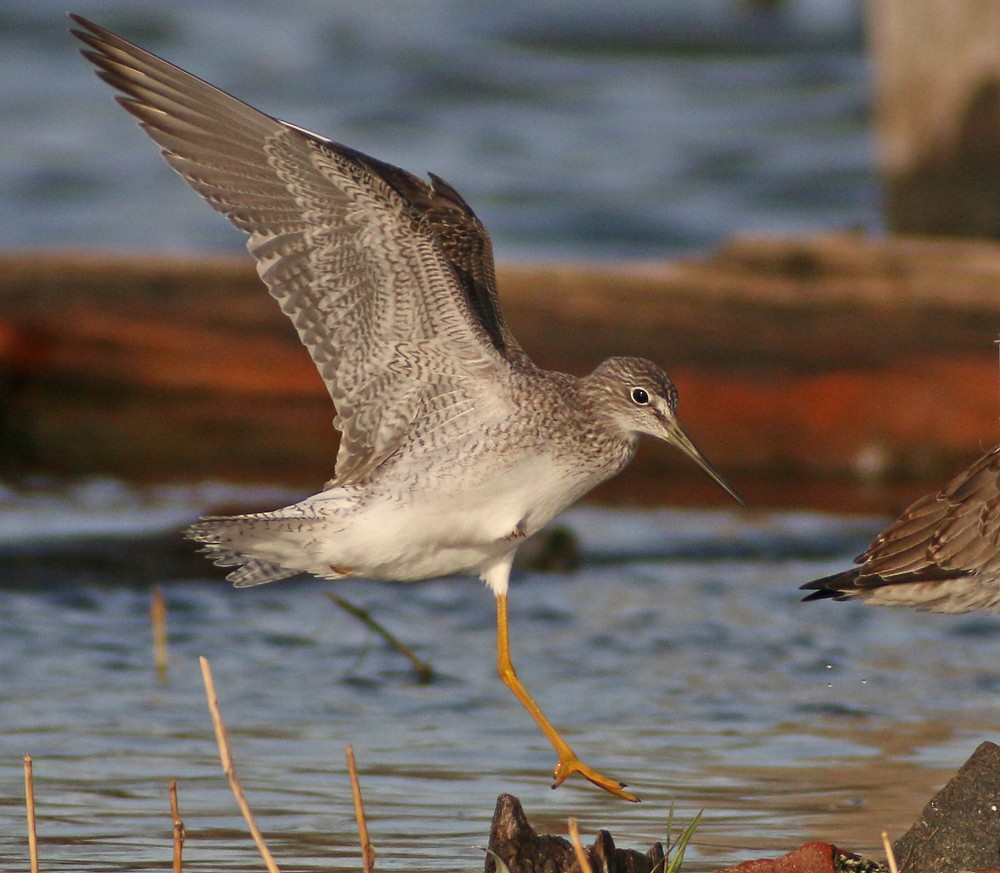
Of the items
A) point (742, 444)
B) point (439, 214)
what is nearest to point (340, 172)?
point (439, 214)

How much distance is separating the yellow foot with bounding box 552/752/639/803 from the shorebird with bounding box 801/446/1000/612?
1.05 meters

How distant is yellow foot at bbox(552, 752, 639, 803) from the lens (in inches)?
226

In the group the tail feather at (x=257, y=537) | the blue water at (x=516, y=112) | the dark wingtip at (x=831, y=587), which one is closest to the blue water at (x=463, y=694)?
the dark wingtip at (x=831, y=587)

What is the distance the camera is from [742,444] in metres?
10.2

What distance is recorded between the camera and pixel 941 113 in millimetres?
11328

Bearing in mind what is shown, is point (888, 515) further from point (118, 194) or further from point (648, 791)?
point (118, 194)

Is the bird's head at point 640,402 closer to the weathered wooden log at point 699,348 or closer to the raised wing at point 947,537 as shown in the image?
the raised wing at point 947,537

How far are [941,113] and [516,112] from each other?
44.8 ft

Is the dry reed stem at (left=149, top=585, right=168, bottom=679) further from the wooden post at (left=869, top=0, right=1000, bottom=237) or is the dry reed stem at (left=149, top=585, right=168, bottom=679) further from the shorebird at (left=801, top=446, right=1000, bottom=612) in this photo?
the wooden post at (left=869, top=0, right=1000, bottom=237)

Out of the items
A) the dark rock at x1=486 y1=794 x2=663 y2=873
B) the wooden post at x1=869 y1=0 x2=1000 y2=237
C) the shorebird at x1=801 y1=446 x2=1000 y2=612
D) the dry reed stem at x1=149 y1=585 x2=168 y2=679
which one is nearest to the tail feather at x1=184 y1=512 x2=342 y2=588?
the dry reed stem at x1=149 y1=585 x2=168 y2=679

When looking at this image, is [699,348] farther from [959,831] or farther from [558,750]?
[959,831]

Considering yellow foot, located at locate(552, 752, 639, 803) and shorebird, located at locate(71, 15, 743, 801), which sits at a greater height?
shorebird, located at locate(71, 15, 743, 801)

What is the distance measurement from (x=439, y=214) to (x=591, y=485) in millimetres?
1176

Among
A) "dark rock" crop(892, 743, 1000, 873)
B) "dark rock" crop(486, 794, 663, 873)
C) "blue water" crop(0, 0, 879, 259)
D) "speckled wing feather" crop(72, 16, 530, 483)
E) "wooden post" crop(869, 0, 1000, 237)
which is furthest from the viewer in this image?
"blue water" crop(0, 0, 879, 259)
